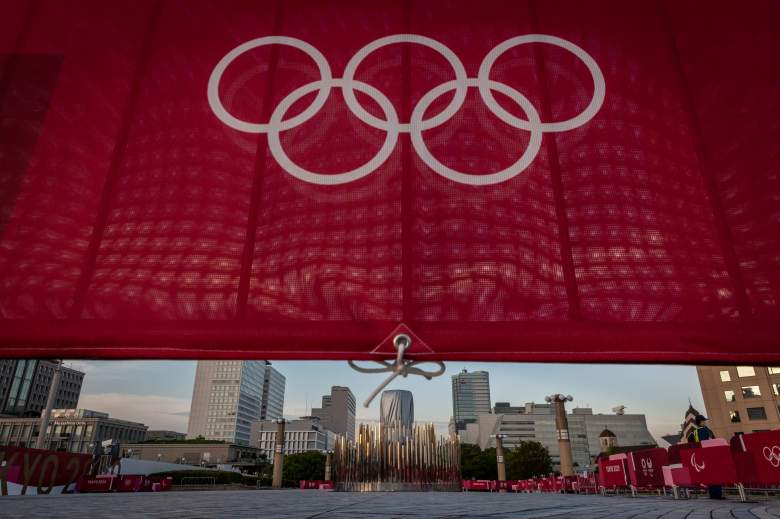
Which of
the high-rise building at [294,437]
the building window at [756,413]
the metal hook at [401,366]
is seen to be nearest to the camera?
the metal hook at [401,366]

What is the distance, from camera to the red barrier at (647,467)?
32.4 feet

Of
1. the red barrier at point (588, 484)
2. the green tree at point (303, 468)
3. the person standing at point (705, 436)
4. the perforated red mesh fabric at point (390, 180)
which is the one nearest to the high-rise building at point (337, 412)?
the green tree at point (303, 468)

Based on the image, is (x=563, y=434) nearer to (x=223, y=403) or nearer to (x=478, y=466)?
(x=478, y=466)

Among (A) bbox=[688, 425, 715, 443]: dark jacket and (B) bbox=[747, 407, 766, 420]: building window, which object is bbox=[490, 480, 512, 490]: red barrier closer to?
(A) bbox=[688, 425, 715, 443]: dark jacket

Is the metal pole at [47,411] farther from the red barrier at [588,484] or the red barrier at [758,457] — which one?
the red barrier at [758,457]

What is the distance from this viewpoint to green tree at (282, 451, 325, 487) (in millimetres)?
69562

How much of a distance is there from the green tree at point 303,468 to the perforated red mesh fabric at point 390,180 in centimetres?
7477

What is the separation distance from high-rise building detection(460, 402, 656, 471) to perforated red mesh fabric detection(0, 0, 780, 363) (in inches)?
4826

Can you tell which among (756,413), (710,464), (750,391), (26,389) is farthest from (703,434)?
(26,389)

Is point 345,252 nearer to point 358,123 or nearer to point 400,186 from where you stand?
point 400,186

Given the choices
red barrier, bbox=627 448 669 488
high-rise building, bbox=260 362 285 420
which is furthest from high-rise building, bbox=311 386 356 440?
red barrier, bbox=627 448 669 488

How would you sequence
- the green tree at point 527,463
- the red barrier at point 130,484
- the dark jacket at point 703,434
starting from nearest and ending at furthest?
the dark jacket at point 703,434
the red barrier at point 130,484
the green tree at point 527,463

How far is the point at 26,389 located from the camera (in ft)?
281

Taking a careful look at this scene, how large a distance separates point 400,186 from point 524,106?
0.76 meters
